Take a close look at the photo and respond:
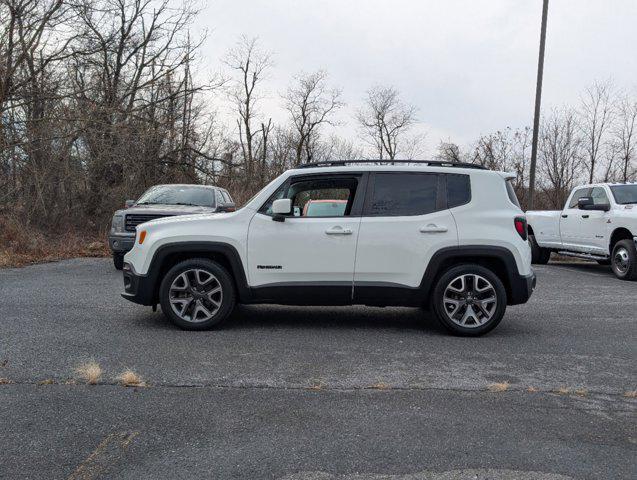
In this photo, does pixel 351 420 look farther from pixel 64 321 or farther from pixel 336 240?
pixel 64 321

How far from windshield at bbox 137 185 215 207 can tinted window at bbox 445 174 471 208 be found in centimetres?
649

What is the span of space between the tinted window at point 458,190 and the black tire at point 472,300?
0.72 meters

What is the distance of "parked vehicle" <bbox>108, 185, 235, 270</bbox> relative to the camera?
36.0ft

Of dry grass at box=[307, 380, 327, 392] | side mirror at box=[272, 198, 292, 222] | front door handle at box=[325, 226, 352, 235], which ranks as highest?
side mirror at box=[272, 198, 292, 222]

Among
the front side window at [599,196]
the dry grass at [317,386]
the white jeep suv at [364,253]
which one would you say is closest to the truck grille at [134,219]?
the white jeep suv at [364,253]

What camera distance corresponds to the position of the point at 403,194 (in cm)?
645

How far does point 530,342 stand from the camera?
6.07 m

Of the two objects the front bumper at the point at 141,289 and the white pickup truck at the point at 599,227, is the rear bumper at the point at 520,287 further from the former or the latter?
the white pickup truck at the point at 599,227

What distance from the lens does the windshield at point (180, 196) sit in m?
11.8

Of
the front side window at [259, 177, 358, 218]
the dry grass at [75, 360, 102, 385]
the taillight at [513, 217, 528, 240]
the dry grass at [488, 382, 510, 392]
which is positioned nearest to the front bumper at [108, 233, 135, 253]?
the front side window at [259, 177, 358, 218]

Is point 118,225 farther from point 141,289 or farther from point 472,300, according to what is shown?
point 472,300

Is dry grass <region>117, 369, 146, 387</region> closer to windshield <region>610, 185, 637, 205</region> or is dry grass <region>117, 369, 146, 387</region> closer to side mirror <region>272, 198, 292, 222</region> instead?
side mirror <region>272, 198, 292, 222</region>

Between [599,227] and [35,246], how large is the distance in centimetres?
1322

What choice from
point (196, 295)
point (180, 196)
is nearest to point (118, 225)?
point (180, 196)
